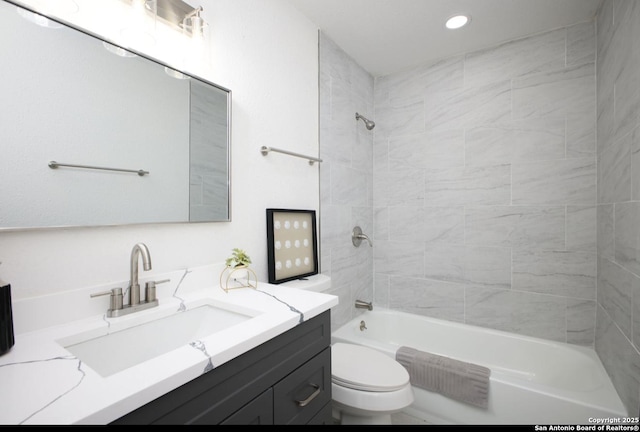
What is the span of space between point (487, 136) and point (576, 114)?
509 mm

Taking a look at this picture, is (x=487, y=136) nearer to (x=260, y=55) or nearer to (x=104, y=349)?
(x=260, y=55)

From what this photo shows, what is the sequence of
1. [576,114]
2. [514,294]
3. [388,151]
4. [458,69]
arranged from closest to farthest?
1. [576,114]
2. [514,294]
3. [458,69]
4. [388,151]

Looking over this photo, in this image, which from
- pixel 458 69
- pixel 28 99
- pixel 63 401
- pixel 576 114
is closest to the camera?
pixel 63 401

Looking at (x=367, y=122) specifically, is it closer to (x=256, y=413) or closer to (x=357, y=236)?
(x=357, y=236)

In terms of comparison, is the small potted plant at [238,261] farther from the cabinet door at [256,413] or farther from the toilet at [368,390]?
the toilet at [368,390]

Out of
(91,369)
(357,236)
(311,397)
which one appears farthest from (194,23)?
(357,236)

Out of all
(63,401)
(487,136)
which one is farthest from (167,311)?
(487,136)

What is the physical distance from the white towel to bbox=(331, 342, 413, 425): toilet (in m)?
0.26

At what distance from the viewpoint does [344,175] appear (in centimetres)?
234

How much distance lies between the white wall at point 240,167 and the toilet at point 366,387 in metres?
0.52

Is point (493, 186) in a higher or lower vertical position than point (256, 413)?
higher

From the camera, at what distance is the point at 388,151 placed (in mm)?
2680

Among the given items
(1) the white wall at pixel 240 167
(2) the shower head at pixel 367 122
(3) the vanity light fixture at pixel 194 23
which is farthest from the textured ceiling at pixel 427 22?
(3) the vanity light fixture at pixel 194 23

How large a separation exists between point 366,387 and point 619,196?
59.4 inches
